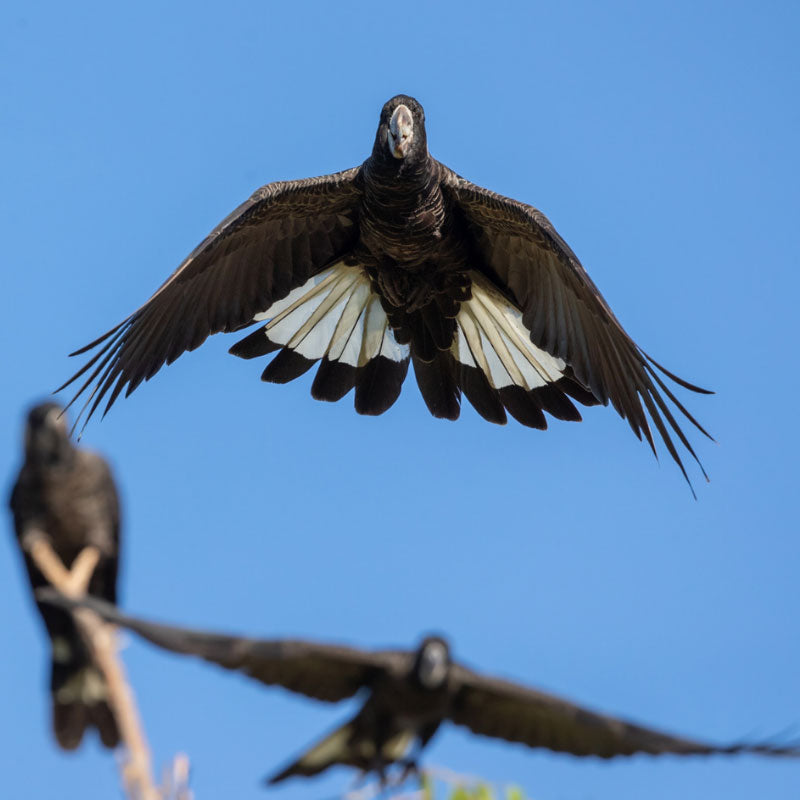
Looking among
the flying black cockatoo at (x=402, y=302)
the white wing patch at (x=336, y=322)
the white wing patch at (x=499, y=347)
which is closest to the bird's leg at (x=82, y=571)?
the flying black cockatoo at (x=402, y=302)

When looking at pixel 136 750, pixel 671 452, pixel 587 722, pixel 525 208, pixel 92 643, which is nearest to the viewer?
pixel 136 750

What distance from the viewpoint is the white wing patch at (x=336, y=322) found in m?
11.7

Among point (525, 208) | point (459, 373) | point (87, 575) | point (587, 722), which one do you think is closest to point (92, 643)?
point (87, 575)

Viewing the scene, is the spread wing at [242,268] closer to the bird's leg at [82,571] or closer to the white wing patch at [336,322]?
the white wing patch at [336,322]

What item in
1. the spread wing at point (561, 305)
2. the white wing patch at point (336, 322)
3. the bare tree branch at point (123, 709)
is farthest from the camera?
the white wing patch at point (336, 322)

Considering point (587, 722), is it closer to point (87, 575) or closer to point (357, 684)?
point (357, 684)

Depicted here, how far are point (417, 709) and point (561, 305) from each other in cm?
462

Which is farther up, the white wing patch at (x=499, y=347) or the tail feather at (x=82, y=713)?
the white wing patch at (x=499, y=347)

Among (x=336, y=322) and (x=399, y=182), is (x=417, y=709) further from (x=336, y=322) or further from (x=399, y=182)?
(x=336, y=322)

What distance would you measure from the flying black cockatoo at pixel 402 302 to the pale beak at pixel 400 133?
11mm

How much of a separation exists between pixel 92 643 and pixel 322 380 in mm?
6602

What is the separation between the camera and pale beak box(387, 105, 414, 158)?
10.2 metres

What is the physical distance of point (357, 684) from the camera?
6.70 metres

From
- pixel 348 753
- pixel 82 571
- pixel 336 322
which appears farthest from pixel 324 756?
pixel 336 322
